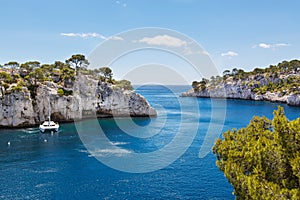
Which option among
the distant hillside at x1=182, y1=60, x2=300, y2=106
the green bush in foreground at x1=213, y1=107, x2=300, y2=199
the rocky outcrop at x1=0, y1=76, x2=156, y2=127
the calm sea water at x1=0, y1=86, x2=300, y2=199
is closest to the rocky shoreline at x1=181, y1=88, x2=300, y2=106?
the distant hillside at x1=182, y1=60, x2=300, y2=106

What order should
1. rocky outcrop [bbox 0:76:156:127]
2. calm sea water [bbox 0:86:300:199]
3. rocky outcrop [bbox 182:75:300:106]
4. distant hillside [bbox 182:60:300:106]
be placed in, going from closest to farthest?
calm sea water [bbox 0:86:300:199] < rocky outcrop [bbox 0:76:156:127] < rocky outcrop [bbox 182:75:300:106] < distant hillside [bbox 182:60:300:106]

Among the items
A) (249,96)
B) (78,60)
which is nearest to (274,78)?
(249,96)

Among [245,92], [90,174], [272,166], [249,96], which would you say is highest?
[245,92]

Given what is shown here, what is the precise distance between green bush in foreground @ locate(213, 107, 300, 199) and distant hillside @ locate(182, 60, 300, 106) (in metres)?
107

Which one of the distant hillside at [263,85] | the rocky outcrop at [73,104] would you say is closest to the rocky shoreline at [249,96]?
the distant hillside at [263,85]

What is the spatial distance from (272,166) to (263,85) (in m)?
142

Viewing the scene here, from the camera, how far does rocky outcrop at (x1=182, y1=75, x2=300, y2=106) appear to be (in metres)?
119

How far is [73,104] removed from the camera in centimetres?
6962

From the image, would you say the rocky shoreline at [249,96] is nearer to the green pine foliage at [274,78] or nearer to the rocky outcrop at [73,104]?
the green pine foliage at [274,78]

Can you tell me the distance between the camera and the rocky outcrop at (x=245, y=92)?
391ft

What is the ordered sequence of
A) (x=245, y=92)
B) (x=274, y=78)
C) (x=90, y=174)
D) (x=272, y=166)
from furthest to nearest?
(x=245, y=92), (x=274, y=78), (x=90, y=174), (x=272, y=166)

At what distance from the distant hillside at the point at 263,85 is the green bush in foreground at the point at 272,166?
350 feet

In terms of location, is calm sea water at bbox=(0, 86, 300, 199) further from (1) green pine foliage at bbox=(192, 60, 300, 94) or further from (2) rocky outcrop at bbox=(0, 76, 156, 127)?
(1) green pine foliage at bbox=(192, 60, 300, 94)

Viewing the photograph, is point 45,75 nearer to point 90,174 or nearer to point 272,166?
point 90,174
